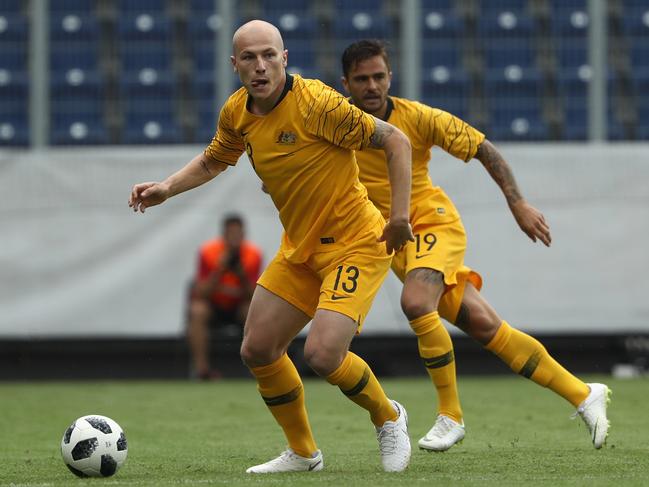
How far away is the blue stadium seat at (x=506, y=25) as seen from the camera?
15.1 m

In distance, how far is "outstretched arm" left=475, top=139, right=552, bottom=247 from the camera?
6.57 metres

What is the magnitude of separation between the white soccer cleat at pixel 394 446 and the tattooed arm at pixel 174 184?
137 centimetres

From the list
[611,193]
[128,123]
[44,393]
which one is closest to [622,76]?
[611,193]

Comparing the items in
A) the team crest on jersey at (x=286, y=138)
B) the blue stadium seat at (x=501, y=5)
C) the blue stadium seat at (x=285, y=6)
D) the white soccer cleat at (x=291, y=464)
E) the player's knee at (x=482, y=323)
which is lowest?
the white soccer cleat at (x=291, y=464)

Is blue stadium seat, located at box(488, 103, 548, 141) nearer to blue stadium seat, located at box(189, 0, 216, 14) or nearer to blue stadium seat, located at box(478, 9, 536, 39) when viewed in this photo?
blue stadium seat, located at box(478, 9, 536, 39)

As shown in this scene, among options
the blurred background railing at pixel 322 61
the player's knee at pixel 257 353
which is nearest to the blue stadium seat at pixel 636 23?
the blurred background railing at pixel 322 61

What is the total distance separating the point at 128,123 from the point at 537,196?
4.76m

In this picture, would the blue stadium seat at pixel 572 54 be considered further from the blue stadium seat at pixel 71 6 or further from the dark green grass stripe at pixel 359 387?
the dark green grass stripe at pixel 359 387

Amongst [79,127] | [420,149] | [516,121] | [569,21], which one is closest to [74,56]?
[79,127]

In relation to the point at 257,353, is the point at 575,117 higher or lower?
higher

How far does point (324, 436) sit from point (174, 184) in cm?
220

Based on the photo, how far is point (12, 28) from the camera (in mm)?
14992

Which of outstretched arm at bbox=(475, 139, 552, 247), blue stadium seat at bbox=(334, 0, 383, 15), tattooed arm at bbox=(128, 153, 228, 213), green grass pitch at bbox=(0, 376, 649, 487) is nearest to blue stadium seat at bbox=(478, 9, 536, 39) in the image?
blue stadium seat at bbox=(334, 0, 383, 15)

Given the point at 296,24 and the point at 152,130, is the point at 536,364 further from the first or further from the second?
the point at 296,24
